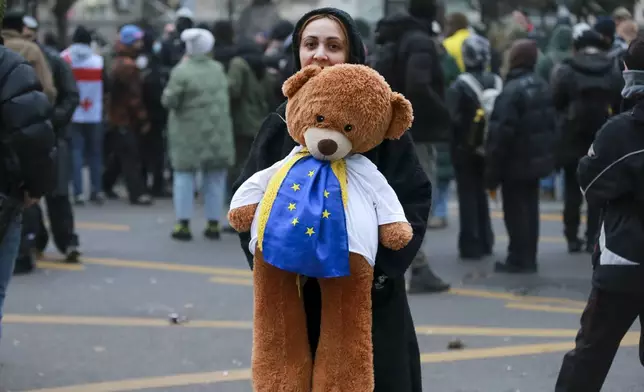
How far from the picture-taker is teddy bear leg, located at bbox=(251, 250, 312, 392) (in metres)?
4.03

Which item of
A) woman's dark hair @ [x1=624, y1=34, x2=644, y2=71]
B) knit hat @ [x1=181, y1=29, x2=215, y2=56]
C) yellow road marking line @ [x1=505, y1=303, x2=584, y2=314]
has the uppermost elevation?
woman's dark hair @ [x1=624, y1=34, x2=644, y2=71]

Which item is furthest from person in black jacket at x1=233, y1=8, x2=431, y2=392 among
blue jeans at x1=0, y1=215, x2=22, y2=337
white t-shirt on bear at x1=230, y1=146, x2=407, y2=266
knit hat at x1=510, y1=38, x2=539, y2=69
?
knit hat at x1=510, y1=38, x2=539, y2=69

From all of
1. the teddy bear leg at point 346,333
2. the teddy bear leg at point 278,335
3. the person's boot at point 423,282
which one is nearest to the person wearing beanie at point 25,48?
the person's boot at point 423,282

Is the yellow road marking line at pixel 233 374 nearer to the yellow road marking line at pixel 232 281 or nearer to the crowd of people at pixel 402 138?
the crowd of people at pixel 402 138

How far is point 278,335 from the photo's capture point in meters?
4.04

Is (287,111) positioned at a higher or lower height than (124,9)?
higher

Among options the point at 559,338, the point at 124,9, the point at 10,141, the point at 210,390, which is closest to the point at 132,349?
the point at 210,390

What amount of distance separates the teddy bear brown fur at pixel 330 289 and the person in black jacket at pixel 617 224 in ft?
5.08

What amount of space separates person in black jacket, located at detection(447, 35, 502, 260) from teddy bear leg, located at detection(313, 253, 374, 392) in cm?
638

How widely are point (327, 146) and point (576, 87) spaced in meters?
6.87

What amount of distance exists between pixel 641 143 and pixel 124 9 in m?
31.4

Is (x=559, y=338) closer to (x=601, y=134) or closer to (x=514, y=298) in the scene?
(x=514, y=298)

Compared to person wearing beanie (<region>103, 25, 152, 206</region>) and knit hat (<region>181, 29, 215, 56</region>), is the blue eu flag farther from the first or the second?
person wearing beanie (<region>103, 25, 152, 206</region>)

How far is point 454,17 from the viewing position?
515 inches
